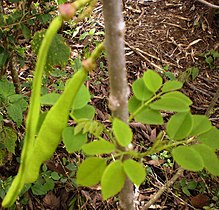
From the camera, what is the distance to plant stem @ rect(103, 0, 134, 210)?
0.68 m

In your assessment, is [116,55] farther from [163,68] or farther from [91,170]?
[163,68]

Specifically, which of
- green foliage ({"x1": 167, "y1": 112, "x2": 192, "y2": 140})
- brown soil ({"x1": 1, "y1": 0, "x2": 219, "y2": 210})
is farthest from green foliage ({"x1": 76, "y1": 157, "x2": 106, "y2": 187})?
brown soil ({"x1": 1, "y1": 0, "x2": 219, "y2": 210})

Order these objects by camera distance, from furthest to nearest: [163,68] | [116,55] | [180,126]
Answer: [163,68], [180,126], [116,55]

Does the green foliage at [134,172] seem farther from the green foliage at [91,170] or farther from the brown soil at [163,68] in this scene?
the brown soil at [163,68]

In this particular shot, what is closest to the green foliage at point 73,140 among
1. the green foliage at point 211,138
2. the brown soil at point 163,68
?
the green foliage at point 211,138

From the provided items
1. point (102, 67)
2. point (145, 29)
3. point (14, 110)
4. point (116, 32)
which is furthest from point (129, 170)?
point (145, 29)

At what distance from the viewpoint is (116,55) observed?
0.72 metres

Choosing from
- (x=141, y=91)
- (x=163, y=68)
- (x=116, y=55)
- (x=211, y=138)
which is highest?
(x=116, y=55)

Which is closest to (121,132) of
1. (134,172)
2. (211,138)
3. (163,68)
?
(134,172)

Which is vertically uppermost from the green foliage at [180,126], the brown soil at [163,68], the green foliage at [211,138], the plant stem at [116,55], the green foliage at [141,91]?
the plant stem at [116,55]

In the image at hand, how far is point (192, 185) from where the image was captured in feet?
6.27

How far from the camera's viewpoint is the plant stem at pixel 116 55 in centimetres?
68

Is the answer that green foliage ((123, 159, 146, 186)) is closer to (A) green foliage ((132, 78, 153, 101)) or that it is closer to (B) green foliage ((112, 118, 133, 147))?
(B) green foliage ((112, 118, 133, 147))

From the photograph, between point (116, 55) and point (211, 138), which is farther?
point (211, 138)
